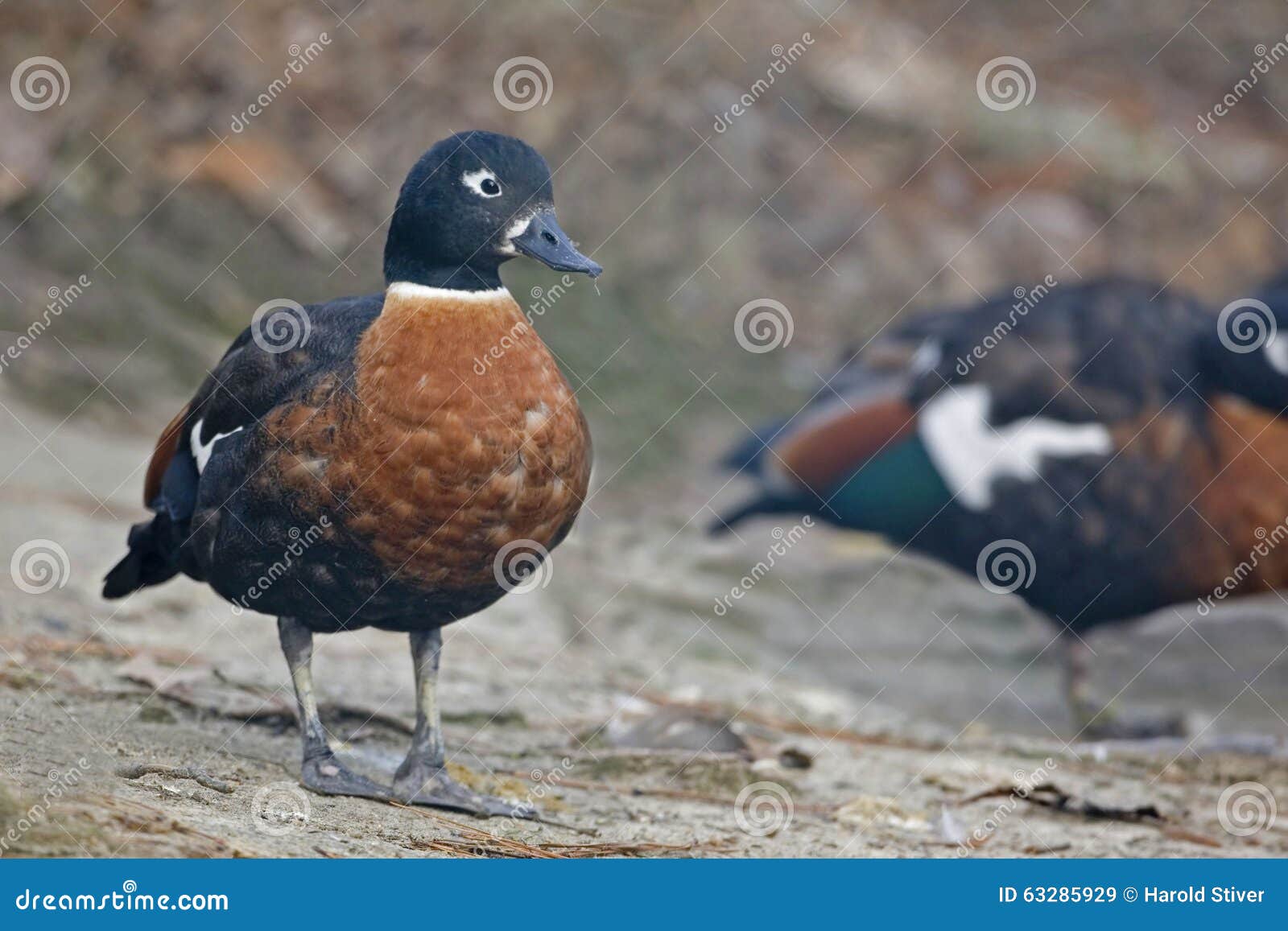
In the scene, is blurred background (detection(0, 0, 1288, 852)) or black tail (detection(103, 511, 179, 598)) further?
blurred background (detection(0, 0, 1288, 852))

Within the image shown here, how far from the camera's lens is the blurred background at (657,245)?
5.82 m

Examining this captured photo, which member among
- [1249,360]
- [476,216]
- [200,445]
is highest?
[1249,360]

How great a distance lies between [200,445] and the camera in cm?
392

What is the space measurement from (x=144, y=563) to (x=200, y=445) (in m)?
0.42

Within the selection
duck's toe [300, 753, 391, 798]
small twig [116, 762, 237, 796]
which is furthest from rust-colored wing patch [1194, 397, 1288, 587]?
small twig [116, 762, 237, 796]

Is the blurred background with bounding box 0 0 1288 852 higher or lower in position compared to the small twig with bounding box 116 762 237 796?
higher

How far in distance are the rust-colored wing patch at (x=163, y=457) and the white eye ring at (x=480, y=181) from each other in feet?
3.15

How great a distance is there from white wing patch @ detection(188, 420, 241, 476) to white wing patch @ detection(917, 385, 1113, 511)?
2936 mm

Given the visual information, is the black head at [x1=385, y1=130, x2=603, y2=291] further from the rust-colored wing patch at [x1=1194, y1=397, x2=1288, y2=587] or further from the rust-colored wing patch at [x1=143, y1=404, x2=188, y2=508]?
the rust-colored wing patch at [x1=1194, y1=397, x2=1288, y2=587]

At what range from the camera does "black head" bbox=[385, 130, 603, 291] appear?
3666mm

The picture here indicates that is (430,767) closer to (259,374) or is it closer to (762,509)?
(259,374)

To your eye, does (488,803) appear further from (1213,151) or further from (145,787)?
(1213,151)

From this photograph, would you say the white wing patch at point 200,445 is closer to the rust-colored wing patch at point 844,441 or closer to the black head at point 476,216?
the black head at point 476,216

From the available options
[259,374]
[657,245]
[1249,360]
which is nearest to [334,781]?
[259,374]
